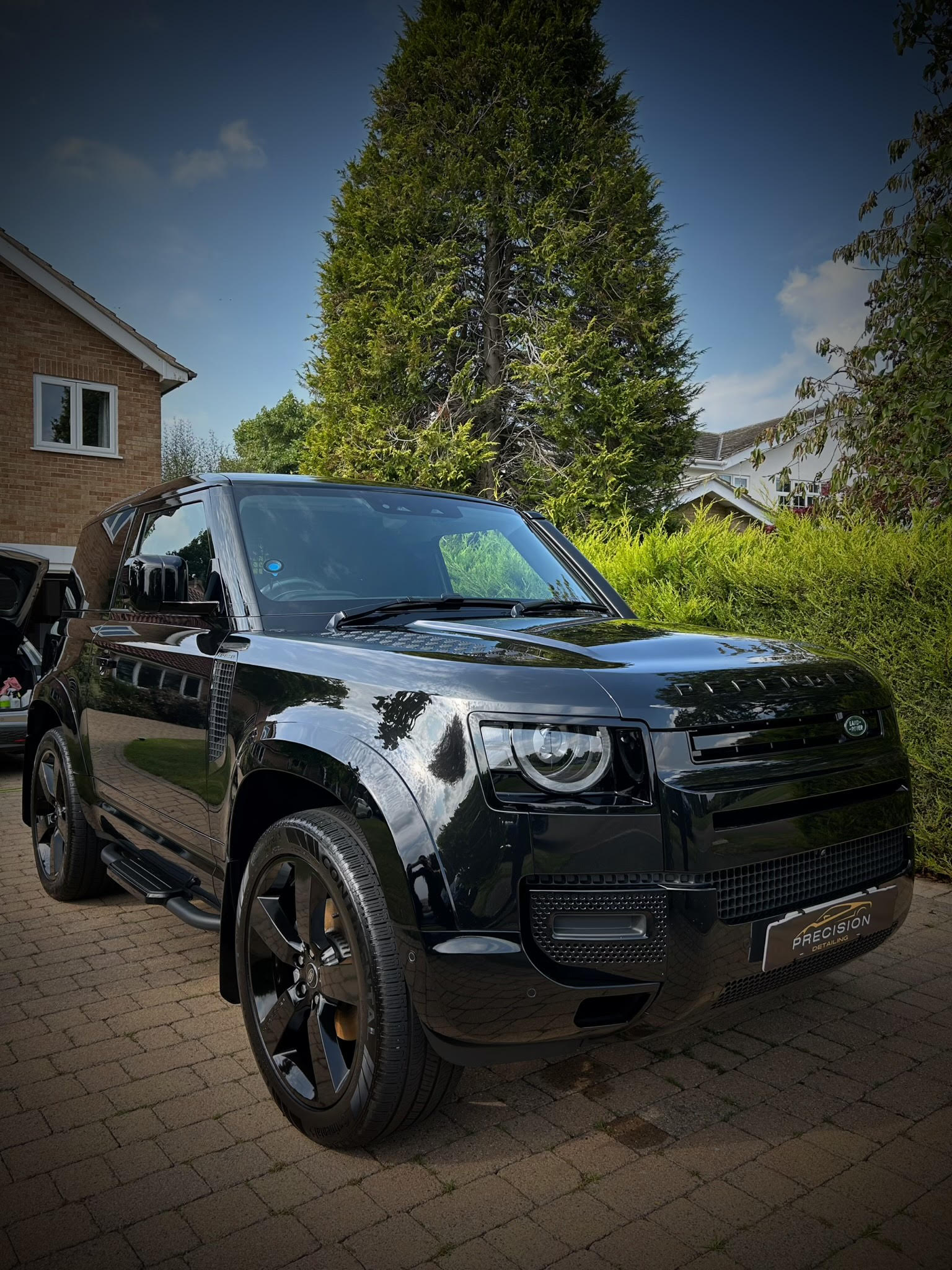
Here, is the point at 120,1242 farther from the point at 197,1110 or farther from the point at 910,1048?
the point at 910,1048

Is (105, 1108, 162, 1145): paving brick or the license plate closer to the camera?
the license plate

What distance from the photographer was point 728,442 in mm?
41062

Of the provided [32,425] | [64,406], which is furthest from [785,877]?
[64,406]

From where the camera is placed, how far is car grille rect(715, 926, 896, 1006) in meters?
2.35

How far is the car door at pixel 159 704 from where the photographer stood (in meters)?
3.29

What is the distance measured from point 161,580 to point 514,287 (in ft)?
68.7

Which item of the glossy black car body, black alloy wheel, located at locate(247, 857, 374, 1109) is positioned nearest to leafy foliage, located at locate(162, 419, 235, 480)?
the glossy black car body

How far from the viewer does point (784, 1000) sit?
358 cm

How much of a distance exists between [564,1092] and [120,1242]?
1345mm

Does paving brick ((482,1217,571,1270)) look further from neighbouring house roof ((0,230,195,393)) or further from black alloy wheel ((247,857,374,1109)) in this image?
neighbouring house roof ((0,230,195,393))

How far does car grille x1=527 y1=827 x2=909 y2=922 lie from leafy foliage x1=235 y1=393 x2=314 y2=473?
161 feet

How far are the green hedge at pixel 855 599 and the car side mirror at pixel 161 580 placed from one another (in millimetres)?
2149

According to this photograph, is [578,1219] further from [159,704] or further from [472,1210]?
[159,704]

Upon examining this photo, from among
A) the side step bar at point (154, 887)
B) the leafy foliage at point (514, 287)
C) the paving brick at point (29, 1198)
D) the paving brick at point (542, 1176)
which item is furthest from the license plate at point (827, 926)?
the leafy foliage at point (514, 287)
